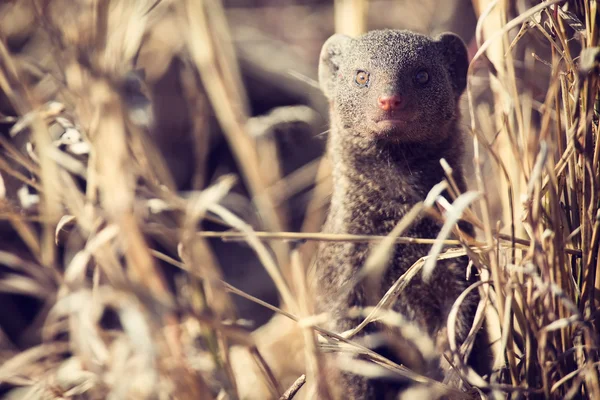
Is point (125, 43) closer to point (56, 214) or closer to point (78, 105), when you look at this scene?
point (78, 105)

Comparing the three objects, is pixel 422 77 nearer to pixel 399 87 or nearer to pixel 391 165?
pixel 399 87

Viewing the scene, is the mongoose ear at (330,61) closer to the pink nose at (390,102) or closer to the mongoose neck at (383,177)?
the mongoose neck at (383,177)

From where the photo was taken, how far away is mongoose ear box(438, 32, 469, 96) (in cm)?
199

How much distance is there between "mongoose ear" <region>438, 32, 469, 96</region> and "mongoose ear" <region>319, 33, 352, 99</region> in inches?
12.5

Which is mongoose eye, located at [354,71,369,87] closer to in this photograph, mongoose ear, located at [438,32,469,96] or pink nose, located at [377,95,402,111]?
pink nose, located at [377,95,402,111]

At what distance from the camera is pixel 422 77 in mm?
1824

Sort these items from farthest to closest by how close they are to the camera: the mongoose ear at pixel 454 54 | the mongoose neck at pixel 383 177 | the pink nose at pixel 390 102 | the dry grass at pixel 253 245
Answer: the mongoose ear at pixel 454 54 < the mongoose neck at pixel 383 177 < the pink nose at pixel 390 102 < the dry grass at pixel 253 245

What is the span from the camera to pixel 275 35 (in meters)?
→ 3.92

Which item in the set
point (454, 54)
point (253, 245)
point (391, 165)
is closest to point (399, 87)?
point (391, 165)

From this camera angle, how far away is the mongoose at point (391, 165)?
5.68ft

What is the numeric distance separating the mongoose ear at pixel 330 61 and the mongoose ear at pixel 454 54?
0.32 metres

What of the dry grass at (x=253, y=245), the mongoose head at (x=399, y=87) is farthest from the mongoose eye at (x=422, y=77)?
the dry grass at (x=253, y=245)

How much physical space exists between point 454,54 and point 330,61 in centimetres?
41

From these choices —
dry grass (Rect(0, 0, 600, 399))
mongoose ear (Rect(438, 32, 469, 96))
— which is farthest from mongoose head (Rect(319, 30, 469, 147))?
dry grass (Rect(0, 0, 600, 399))
